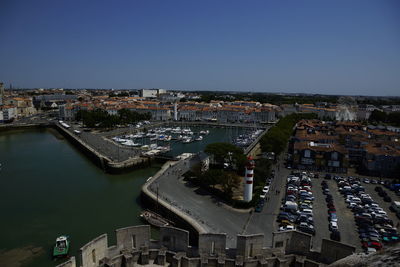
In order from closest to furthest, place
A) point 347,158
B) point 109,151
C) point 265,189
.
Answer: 1. point 265,189
2. point 347,158
3. point 109,151

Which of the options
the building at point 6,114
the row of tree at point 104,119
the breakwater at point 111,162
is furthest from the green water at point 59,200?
the building at point 6,114

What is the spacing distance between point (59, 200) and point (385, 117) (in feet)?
199

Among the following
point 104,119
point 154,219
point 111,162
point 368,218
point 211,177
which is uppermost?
point 104,119

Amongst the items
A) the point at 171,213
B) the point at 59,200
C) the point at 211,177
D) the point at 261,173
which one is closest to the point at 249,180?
the point at 211,177

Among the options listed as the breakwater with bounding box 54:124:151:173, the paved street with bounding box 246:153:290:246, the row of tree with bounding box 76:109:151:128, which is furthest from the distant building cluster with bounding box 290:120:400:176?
the row of tree with bounding box 76:109:151:128

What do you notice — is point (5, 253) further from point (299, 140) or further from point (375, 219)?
point (299, 140)

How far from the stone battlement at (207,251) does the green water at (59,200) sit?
454 centimetres

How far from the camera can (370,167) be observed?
67.3ft

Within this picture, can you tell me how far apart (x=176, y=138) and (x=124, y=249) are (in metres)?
28.7

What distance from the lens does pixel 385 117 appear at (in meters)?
52.0

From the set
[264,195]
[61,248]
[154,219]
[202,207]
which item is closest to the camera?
[61,248]

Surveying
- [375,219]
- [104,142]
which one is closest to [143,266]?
[375,219]

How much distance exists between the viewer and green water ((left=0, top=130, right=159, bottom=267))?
11.9 meters

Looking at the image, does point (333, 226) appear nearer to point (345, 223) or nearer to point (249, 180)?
point (345, 223)
